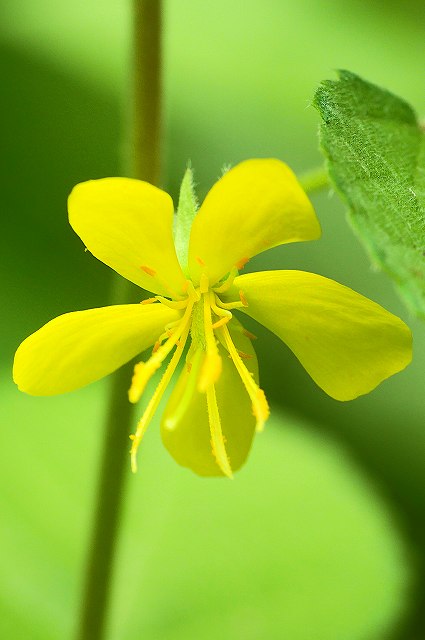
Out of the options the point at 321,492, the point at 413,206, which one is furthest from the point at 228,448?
the point at 321,492

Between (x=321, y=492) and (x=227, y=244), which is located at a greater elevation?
(x=321, y=492)

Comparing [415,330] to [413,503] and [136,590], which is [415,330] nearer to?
[413,503]

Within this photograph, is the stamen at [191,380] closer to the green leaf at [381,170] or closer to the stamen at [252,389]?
the stamen at [252,389]

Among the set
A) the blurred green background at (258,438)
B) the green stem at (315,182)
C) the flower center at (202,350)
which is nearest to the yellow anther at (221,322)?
the flower center at (202,350)

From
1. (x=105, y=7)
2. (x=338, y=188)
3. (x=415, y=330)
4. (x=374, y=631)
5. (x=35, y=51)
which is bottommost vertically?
(x=374, y=631)

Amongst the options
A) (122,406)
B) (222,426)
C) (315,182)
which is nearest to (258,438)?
(122,406)

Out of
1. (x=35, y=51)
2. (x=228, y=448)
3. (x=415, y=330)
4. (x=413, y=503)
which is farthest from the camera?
(x=35, y=51)
